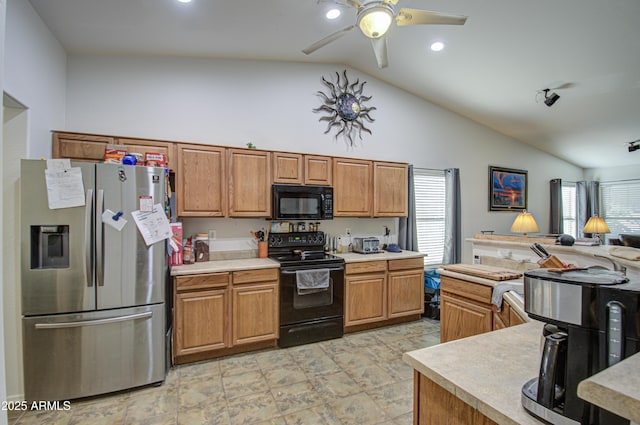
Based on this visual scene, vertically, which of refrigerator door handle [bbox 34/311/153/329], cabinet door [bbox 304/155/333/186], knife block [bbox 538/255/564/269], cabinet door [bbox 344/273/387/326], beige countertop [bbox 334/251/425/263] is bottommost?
cabinet door [bbox 344/273/387/326]

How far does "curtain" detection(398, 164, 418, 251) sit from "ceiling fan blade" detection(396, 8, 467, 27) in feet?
7.98

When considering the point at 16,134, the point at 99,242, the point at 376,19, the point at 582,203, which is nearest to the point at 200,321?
the point at 99,242

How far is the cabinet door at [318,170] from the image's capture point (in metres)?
3.62

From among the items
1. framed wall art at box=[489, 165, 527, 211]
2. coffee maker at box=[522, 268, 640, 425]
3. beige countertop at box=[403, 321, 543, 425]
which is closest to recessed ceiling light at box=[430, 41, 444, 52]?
framed wall art at box=[489, 165, 527, 211]

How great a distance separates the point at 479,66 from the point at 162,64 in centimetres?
365

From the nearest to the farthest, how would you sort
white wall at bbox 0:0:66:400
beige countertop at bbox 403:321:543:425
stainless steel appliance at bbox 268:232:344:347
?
beige countertop at bbox 403:321:543:425 < white wall at bbox 0:0:66:400 < stainless steel appliance at bbox 268:232:344:347

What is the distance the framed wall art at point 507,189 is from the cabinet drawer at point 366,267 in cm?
299

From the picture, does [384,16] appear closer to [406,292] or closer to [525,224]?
[406,292]

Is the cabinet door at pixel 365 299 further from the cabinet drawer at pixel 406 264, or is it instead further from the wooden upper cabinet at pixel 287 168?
the wooden upper cabinet at pixel 287 168

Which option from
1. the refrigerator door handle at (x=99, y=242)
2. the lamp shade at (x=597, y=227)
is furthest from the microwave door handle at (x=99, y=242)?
the lamp shade at (x=597, y=227)

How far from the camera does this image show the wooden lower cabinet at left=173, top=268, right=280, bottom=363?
280cm

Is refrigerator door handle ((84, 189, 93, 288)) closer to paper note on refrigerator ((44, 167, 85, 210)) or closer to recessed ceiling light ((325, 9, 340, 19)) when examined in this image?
paper note on refrigerator ((44, 167, 85, 210))

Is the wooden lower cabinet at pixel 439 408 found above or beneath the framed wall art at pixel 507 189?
beneath

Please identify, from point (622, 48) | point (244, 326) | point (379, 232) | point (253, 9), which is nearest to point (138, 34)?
point (253, 9)
